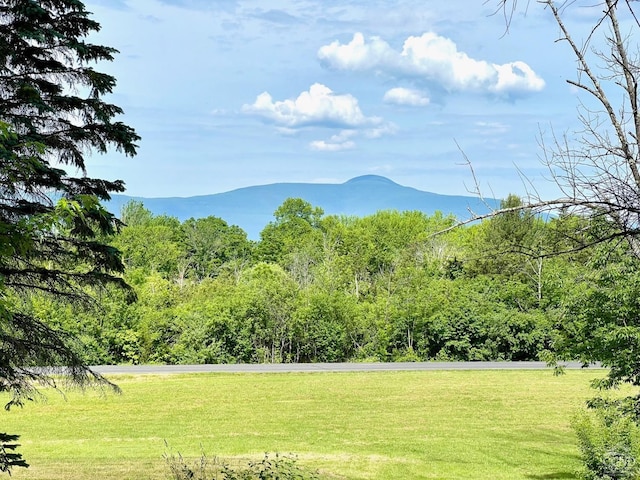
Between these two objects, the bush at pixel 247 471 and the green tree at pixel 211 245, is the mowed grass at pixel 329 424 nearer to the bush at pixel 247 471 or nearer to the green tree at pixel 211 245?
the bush at pixel 247 471

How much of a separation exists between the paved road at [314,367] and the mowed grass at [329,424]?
0.82m

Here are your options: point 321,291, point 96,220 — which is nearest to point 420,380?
point 321,291

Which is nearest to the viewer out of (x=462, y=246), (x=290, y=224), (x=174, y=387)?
(x=174, y=387)

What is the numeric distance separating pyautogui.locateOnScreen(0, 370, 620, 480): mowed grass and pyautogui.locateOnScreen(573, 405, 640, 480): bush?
491 centimetres

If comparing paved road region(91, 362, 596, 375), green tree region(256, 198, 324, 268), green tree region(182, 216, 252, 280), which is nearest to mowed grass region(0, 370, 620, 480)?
paved road region(91, 362, 596, 375)

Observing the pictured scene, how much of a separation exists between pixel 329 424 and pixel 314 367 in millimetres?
12525

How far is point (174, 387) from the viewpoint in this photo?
1110 inches

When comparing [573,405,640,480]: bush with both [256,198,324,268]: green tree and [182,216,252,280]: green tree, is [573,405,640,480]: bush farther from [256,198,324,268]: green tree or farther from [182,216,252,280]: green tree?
[182,216,252,280]: green tree

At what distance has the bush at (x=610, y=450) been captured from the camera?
29.8 feet

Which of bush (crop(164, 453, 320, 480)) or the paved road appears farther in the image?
the paved road

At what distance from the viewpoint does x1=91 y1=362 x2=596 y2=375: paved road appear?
31.9m

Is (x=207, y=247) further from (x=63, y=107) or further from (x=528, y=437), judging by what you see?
(x=63, y=107)

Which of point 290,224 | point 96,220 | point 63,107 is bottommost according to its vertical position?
point 96,220

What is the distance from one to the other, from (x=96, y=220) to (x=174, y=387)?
65.0 feet
